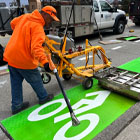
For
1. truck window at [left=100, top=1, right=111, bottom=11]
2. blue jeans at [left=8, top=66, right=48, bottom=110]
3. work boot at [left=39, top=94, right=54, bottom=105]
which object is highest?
truck window at [left=100, top=1, right=111, bottom=11]

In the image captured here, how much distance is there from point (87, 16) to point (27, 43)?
23.1ft

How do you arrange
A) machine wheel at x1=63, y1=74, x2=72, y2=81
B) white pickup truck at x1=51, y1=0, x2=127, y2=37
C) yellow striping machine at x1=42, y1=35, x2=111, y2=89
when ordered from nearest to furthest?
yellow striping machine at x1=42, y1=35, x2=111, y2=89 → machine wheel at x1=63, y1=74, x2=72, y2=81 → white pickup truck at x1=51, y1=0, x2=127, y2=37

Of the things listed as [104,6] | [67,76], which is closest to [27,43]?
[67,76]

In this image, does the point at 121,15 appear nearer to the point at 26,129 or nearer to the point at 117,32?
the point at 117,32

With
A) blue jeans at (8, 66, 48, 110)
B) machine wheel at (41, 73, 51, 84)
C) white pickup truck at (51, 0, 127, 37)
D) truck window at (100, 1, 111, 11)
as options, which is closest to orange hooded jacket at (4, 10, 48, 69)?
blue jeans at (8, 66, 48, 110)

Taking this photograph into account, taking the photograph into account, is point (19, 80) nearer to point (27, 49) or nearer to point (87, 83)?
point (27, 49)

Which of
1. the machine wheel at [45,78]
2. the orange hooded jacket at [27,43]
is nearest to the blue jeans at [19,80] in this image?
the orange hooded jacket at [27,43]

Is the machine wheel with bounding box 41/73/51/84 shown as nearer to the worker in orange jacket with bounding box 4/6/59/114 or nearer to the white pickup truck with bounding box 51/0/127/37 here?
the worker in orange jacket with bounding box 4/6/59/114

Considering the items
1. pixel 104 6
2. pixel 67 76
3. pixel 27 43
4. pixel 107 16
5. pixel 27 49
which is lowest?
pixel 67 76

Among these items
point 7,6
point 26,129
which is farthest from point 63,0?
point 26,129

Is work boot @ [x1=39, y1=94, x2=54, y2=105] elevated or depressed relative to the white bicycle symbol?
elevated

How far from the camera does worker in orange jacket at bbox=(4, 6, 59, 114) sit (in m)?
2.58

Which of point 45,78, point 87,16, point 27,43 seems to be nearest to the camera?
point 27,43

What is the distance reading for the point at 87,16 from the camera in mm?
9055
